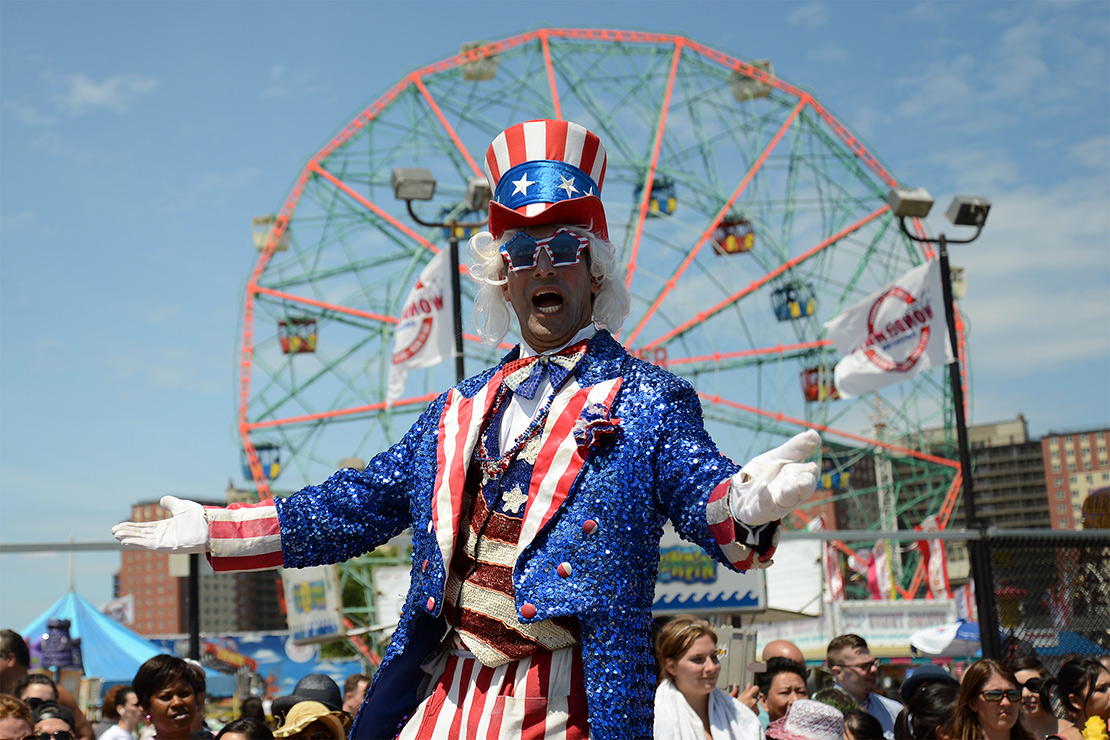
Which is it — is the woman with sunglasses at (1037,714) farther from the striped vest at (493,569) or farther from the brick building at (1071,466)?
the brick building at (1071,466)

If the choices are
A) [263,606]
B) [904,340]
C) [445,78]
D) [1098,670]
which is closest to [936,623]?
[904,340]

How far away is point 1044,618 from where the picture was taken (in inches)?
267

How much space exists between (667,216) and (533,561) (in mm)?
21087

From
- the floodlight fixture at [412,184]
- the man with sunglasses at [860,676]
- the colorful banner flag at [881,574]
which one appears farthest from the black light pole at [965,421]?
the colorful banner flag at [881,574]

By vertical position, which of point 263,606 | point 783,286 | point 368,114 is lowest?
point 263,606

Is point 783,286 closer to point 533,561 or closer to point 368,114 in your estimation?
point 368,114

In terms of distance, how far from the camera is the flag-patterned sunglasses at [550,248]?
7.93 ft

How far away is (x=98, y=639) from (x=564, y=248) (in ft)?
44.5

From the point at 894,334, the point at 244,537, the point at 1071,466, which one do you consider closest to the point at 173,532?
the point at 244,537

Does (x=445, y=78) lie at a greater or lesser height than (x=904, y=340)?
greater

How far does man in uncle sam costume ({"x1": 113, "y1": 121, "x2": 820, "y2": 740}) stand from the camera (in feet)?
7.00

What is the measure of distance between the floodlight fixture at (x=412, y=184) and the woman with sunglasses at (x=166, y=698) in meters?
5.38

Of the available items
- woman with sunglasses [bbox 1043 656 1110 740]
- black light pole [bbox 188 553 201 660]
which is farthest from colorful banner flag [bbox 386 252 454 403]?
woman with sunglasses [bbox 1043 656 1110 740]

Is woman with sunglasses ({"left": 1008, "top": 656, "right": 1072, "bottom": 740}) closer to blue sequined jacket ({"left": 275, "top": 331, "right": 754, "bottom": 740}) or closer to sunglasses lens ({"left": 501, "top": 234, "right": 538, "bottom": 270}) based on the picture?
blue sequined jacket ({"left": 275, "top": 331, "right": 754, "bottom": 740})
